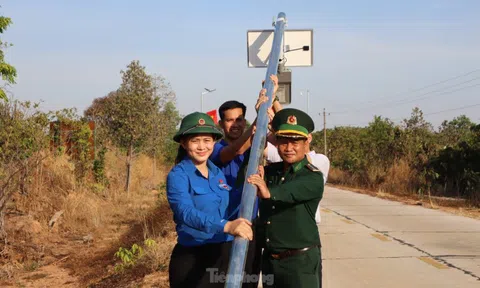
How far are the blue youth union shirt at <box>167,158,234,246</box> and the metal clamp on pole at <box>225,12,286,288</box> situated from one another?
28cm

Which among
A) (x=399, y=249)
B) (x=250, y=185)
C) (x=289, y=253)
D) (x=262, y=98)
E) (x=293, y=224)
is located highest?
(x=262, y=98)

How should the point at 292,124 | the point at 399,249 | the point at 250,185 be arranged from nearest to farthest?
1. the point at 250,185
2. the point at 292,124
3. the point at 399,249

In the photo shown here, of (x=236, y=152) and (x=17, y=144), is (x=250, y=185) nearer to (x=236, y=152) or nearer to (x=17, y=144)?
(x=236, y=152)

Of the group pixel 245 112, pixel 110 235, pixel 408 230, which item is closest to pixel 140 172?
pixel 110 235

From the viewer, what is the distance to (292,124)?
3189 mm

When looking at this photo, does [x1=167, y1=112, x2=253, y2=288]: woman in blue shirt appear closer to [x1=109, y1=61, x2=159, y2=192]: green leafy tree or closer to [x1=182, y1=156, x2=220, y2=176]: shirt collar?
[x1=182, y1=156, x2=220, y2=176]: shirt collar

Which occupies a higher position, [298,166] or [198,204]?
[298,166]

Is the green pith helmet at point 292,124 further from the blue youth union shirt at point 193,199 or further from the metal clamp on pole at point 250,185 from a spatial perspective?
the blue youth union shirt at point 193,199

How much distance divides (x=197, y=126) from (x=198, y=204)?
432mm

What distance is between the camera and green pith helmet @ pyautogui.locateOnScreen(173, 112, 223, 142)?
2980 millimetres

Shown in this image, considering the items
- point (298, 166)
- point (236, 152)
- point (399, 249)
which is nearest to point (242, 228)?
point (298, 166)

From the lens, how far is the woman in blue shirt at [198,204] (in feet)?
9.51

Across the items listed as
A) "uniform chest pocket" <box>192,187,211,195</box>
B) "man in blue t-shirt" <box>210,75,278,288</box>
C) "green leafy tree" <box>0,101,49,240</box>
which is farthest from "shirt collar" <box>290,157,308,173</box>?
"green leafy tree" <box>0,101,49,240</box>

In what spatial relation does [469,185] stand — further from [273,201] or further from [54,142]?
[273,201]
